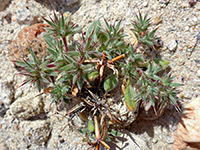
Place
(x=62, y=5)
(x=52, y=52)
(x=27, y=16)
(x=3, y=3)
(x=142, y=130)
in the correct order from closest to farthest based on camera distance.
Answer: (x=52, y=52), (x=142, y=130), (x=27, y=16), (x=62, y=5), (x=3, y=3)

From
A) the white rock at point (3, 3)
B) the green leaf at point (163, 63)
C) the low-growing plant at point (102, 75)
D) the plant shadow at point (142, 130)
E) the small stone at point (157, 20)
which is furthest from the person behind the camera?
the white rock at point (3, 3)

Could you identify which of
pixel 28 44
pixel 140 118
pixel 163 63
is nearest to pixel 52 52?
pixel 28 44

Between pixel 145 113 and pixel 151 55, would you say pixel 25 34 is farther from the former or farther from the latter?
pixel 145 113

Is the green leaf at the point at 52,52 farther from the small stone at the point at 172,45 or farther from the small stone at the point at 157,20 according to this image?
the small stone at the point at 172,45

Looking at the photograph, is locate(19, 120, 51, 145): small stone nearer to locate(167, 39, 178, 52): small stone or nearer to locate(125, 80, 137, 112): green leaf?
locate(125, 80, 137, 112): green leaf

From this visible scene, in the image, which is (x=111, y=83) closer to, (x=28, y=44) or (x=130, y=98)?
(x=130, y=98)

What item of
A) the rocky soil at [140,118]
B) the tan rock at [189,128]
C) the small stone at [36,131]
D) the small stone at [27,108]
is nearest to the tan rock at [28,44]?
the rocky soil at [140,118]

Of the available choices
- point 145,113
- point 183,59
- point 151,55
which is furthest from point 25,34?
point 183,59
